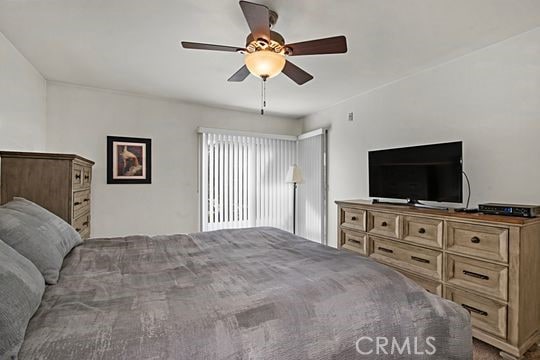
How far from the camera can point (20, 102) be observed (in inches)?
109

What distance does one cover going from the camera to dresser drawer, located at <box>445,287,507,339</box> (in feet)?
6.54

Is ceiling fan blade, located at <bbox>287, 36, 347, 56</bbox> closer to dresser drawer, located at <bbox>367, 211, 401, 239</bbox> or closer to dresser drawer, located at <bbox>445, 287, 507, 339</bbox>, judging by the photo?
dresser drawer, located at <bbox>367, 211, 401, 239</bbox>

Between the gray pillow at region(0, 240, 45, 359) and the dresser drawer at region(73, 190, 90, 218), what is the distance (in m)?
1.62

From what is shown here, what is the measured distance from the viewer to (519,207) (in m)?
2.00

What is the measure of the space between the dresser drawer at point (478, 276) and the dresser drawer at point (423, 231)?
17cm

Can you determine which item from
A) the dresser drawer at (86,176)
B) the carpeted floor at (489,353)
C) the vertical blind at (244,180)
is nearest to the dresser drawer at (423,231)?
the carpeted floor at (489,353)

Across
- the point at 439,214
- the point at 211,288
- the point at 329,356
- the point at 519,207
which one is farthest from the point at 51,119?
Result: the point at 519,207

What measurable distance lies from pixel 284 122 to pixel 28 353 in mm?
4822

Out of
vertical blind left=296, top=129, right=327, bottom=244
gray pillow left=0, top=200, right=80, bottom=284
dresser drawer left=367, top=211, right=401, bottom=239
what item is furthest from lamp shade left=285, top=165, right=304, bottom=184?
gray pillow left=0, top=200, right=80, bottom=284

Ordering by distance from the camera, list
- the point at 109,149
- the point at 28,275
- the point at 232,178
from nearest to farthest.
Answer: the point at 28,275, the point at 109,149, the point at 232,178

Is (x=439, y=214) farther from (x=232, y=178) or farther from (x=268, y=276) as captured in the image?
(x=232, y=178)

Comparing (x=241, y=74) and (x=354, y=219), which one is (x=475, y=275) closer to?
(x=354, y=219)

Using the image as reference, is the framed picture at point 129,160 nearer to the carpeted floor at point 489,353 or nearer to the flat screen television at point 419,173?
the flat screen television at point 419,173

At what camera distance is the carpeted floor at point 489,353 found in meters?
2.01
